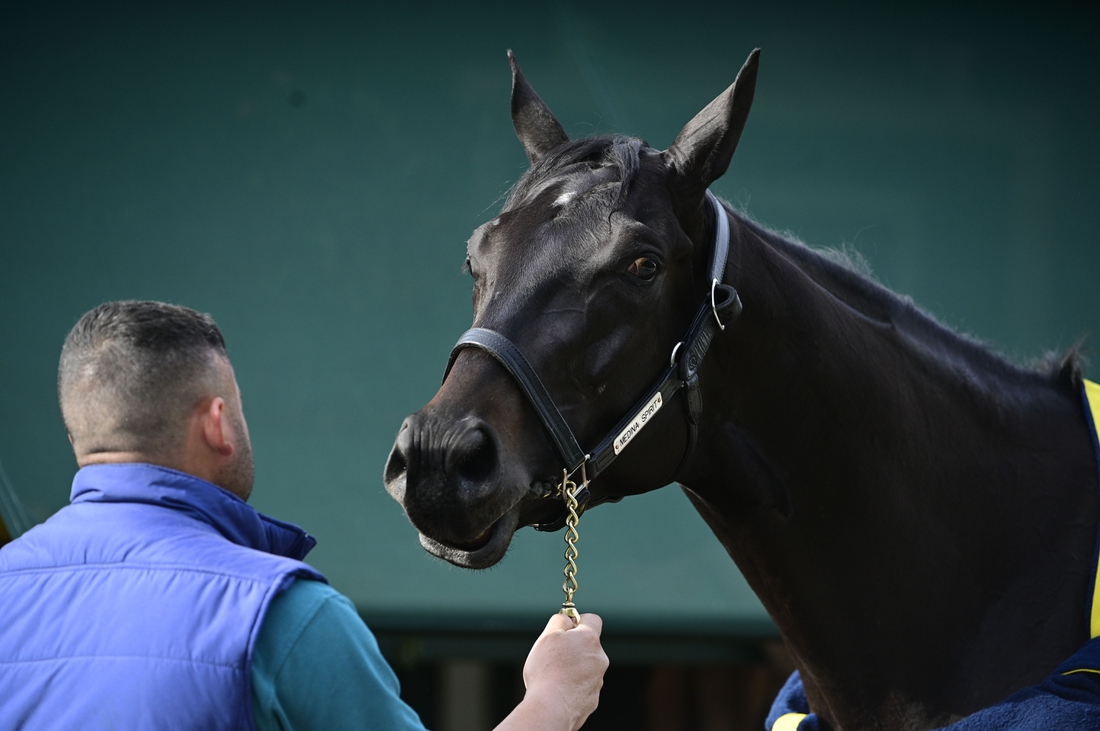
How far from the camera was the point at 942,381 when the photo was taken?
229 cm

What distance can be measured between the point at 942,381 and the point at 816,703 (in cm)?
88

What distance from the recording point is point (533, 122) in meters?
2.43

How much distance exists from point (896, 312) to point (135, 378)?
5.96ft

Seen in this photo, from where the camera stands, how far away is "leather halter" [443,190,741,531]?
1749 millimetres

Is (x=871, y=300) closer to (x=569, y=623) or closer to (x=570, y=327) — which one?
(x=570, y=327)

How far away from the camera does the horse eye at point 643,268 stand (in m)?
1.88

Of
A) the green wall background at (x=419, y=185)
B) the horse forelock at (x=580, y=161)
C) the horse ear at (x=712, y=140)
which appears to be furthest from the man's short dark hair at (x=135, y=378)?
the green wall background at (x=419, y=185)

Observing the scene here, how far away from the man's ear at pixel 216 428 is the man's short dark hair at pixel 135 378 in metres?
0.02

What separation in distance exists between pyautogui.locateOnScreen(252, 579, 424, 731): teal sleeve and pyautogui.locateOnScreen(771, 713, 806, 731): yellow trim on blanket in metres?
1.37

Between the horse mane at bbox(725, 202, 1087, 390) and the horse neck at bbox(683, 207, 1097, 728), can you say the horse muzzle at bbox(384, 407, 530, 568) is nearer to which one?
the horse neck at bbox(683, 207, 1097, 728)

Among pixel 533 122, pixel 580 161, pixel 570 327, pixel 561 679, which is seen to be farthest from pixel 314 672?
pixel 533 122

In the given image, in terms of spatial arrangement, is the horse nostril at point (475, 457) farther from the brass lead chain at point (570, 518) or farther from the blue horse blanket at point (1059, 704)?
the blue horse blanket at point (1059, 704)

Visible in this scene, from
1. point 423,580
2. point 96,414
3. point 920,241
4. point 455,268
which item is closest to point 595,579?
point 423,580

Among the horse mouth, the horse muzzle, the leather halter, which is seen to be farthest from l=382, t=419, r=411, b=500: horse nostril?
the leather halter
